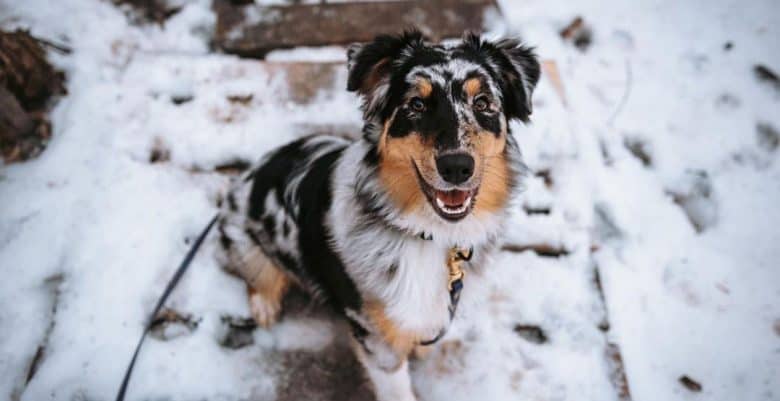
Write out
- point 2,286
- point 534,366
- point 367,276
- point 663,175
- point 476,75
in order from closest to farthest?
1. point 476,75
2. point 367,276
3. point 534,366
4. point 2,286
5. point 663,175

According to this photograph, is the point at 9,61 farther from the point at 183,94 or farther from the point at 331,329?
the point at 331,329

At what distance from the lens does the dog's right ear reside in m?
2.63

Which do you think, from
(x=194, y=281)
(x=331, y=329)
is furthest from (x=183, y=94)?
(x=331, y=329)

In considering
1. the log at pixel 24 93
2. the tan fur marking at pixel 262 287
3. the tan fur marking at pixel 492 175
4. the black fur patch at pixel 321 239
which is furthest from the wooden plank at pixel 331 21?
the tan fur marking at pixel 492 175

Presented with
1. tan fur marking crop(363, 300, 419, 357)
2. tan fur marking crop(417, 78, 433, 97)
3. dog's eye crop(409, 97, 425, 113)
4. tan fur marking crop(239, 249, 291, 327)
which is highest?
tan fur marking crop(417, 78, 433, 97)

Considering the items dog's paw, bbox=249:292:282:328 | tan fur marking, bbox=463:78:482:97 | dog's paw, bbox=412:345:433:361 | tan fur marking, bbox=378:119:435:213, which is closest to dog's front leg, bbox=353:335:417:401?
dog's paw, bbox=412:345:433:361

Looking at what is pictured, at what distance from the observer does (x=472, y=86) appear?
2541 mm

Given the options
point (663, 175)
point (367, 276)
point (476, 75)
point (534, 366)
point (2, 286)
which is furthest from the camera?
point (663, 175)

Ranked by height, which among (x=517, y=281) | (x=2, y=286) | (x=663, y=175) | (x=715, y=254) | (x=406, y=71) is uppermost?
(x=406, y=71)

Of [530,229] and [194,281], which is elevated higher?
[530,229]

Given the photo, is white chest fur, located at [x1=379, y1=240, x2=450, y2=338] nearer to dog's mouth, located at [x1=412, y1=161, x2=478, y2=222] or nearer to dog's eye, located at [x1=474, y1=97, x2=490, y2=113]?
dog's mouth, located at [x1=412, y1=161, x2=478, y2=222]

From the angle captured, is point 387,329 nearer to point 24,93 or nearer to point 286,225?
point 286,225

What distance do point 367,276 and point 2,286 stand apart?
2.79 m

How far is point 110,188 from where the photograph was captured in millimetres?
3980
